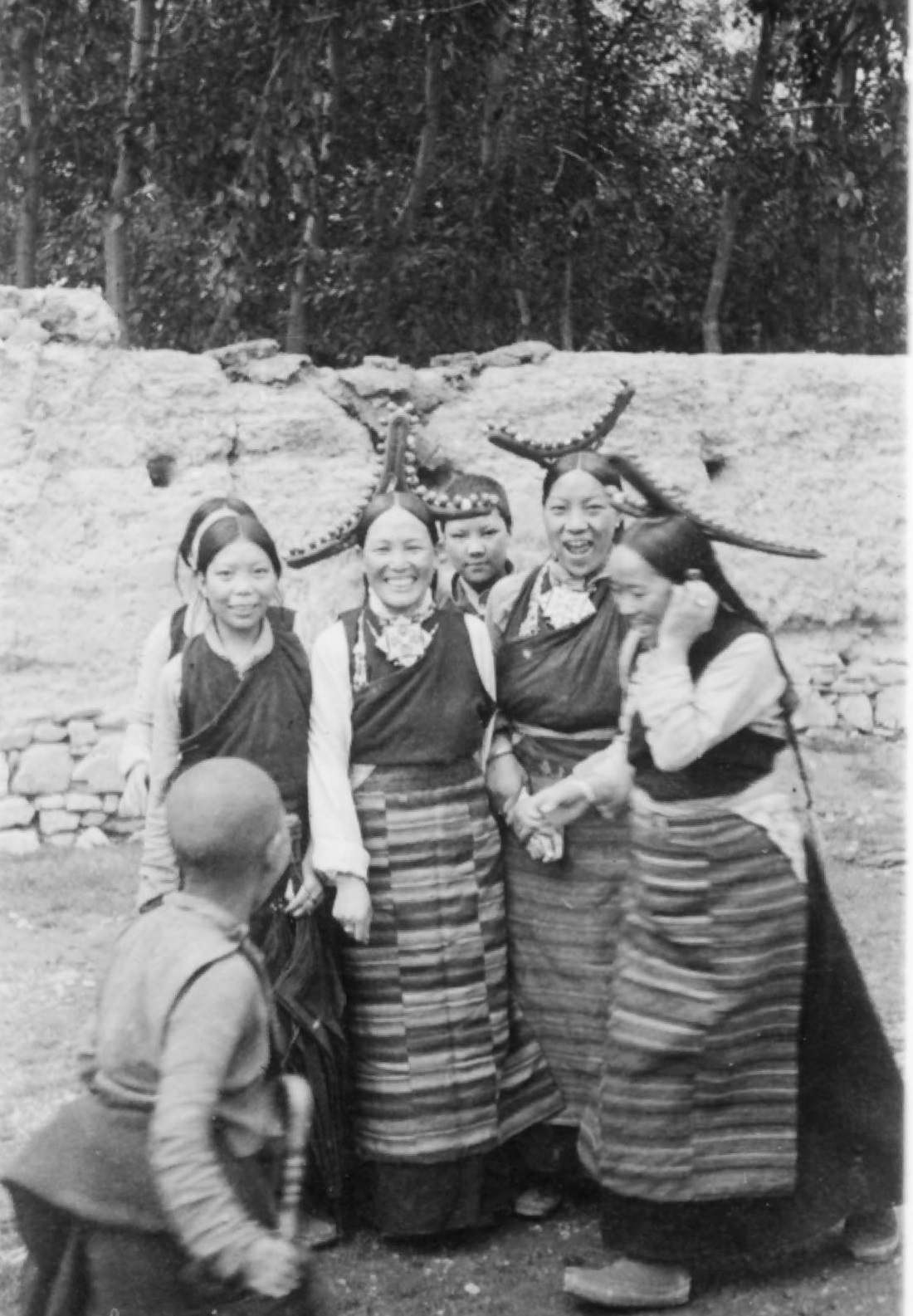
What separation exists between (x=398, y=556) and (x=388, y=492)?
0.75ft

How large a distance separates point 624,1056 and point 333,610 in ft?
13.1

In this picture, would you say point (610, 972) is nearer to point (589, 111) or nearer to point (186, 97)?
point (186, 97)

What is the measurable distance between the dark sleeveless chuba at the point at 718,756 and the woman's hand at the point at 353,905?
716mm

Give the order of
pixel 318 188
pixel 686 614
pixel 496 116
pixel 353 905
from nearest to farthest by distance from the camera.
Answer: pixel 686 614
pixel 353 905
pixel 318 188
pixel 496 116

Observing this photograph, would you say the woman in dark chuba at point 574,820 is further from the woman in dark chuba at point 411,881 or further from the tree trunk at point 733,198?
the tree trunk at point 733,198

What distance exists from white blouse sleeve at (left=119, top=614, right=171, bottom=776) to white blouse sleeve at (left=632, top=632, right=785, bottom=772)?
1.36 m

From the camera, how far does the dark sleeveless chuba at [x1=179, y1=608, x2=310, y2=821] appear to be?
12.5ft

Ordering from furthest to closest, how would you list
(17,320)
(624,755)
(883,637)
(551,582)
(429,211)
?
(429,211), (883,637), (17,320), (551,582), (624,755)

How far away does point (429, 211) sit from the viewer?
487 inches

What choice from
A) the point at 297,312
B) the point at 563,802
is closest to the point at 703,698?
the point at 563,802

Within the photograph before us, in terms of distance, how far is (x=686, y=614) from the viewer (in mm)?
3305

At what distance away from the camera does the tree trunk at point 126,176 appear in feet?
34.7

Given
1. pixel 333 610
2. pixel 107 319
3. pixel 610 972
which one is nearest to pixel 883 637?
pixel 333 610

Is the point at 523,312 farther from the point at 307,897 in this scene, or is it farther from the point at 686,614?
the point at 686,614
